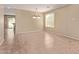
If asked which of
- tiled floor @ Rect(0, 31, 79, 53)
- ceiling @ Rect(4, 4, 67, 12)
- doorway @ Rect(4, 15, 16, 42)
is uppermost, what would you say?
ceiling @ Rect(4, 4, 67, 12)

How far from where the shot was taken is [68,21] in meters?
2.07

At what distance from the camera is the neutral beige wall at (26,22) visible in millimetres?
2121

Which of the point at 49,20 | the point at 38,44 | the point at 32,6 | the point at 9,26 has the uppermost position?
the point at 32,6

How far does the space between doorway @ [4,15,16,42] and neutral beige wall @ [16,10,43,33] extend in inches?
2.8

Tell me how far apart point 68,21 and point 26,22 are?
2.30 ft

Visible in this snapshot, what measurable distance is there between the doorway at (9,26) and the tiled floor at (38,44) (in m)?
0.07

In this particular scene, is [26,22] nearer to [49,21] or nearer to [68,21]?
[49,21]

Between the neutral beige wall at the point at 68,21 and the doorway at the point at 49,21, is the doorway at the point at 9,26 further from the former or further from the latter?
the neutral beige wall at the point at 68,21

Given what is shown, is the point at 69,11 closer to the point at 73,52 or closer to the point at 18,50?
the point at 73,52

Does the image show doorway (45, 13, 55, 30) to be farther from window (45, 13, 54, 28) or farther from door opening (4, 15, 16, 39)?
door opening (4, 15, 16, 39)

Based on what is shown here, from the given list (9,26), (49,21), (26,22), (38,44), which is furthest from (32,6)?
(38,44)

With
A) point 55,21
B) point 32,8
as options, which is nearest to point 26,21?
point 32,8

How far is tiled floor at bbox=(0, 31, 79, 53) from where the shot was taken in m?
2.04

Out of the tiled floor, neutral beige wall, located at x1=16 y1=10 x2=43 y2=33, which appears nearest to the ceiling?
neutral beige wall, located at x1=16 y1=10 x2=43 y2=33
